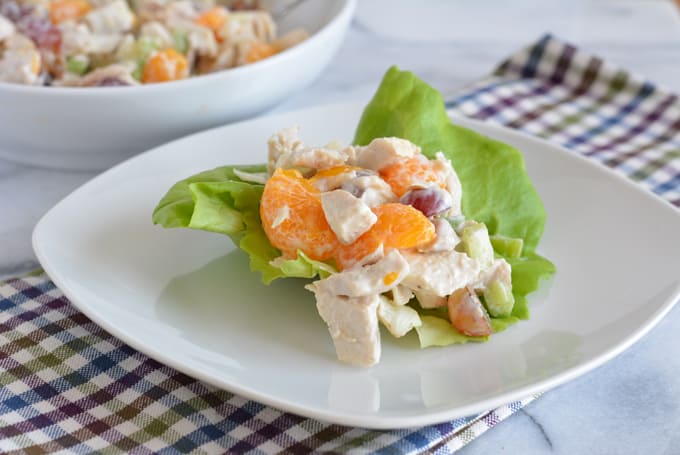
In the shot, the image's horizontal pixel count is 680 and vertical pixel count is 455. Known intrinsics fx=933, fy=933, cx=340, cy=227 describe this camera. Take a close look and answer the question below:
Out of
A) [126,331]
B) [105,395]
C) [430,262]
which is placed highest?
[430,262]

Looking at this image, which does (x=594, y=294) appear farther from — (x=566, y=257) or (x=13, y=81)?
(x=13, y=81)

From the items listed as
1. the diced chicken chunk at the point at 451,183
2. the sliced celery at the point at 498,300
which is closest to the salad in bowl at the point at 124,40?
the diced chicken chunk at the point at 451,183

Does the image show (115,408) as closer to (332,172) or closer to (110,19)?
(332,172)

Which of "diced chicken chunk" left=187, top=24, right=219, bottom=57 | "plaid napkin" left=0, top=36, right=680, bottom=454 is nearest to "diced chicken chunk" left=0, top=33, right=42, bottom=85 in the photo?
"diced chicken chunk" left=187, top=24, right=219, bottom=57

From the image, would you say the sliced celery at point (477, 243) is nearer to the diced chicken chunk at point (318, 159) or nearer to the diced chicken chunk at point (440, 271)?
the diced chicken chunk at point (440, 271)

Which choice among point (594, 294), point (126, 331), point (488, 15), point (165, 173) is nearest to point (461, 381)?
point (594, 294)

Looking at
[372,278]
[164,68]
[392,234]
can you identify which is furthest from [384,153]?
[164,68]

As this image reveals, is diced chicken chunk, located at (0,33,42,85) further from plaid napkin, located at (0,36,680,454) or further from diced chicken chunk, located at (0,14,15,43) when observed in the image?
plaid napkin, located at (0,36,680,454)
